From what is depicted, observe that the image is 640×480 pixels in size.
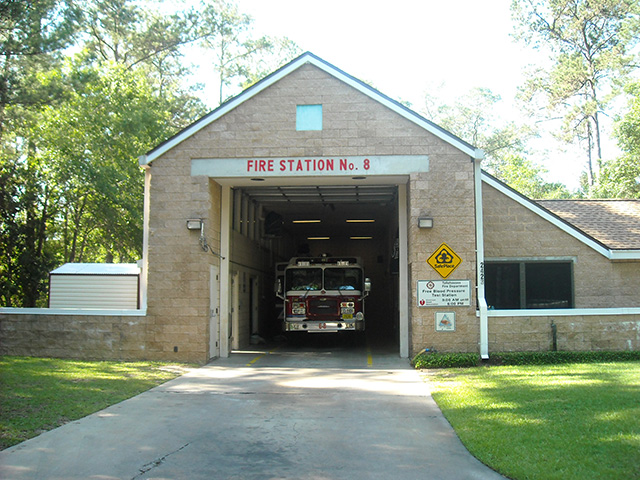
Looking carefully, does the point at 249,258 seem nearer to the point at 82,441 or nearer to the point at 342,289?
the point at 342,289

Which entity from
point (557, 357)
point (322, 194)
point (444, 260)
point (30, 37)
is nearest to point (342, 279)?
point (322, 194)

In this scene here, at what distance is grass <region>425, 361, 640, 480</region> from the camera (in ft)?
20.6

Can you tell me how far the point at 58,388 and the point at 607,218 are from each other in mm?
17000

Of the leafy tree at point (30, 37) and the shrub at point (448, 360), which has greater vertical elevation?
the leafy tree at point (30, 37)

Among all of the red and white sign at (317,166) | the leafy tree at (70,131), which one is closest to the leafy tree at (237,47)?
the leafy tree at (70,131)

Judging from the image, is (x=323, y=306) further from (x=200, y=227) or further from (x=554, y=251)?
(x=554, y=251)

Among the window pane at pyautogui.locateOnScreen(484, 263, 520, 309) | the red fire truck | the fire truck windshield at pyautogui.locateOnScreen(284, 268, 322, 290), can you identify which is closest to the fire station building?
the window pane at pyautogui.locateOnScreen(484, 263, 520, 309)

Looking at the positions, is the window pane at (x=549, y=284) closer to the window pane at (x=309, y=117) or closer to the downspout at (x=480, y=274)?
the downspout at (x=480, y=274)

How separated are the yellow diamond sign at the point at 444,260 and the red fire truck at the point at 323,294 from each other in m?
5.10

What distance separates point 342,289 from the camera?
19969 mm

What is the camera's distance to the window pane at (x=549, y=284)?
57.6 feet

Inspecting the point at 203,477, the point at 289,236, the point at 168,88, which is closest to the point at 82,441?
the point at 203,477

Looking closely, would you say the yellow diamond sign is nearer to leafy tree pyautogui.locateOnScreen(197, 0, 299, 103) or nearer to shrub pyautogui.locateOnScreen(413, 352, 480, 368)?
shrub pyautogui.locateOnScreen(413, 352, 480, 368)

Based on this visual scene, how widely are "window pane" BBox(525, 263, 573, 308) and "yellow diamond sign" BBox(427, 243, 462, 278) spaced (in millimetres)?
3925
